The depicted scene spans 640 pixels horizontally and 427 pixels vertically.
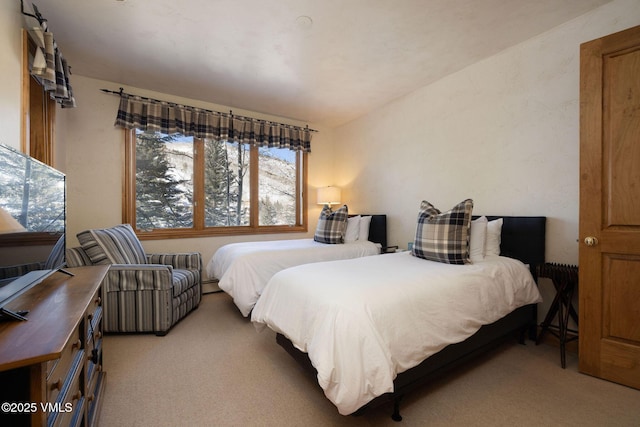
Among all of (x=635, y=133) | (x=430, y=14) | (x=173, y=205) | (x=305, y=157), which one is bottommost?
(x=173, y=205)

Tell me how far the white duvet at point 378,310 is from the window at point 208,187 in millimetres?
2413

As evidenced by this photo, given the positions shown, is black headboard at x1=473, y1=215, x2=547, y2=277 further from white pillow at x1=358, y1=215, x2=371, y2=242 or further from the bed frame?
white pillow at x1=358, y1=215, x2=371, y2=242

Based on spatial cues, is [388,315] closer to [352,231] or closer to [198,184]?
[352,231]

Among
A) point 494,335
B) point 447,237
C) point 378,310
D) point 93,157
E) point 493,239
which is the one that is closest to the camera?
point 378,310

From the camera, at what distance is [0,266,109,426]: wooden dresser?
69cm

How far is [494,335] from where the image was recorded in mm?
1912

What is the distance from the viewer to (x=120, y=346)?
221 cm

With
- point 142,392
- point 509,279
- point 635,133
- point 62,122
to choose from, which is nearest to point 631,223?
point 635,133

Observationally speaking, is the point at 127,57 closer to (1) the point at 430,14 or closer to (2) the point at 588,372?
(1) the point at 430,14

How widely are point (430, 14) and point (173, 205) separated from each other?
139 inches

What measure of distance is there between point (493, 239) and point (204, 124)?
3.69 meters

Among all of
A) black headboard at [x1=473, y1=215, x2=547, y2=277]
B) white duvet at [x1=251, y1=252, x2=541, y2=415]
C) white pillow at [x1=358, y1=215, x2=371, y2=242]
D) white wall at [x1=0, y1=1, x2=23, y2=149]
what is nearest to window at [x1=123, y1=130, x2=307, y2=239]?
white pillow at [x1=358, y1=215, x2=371, y2=242]

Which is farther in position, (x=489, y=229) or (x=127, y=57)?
(x=127, y=57)

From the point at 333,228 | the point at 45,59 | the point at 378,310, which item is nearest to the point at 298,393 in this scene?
the point at 378,310
